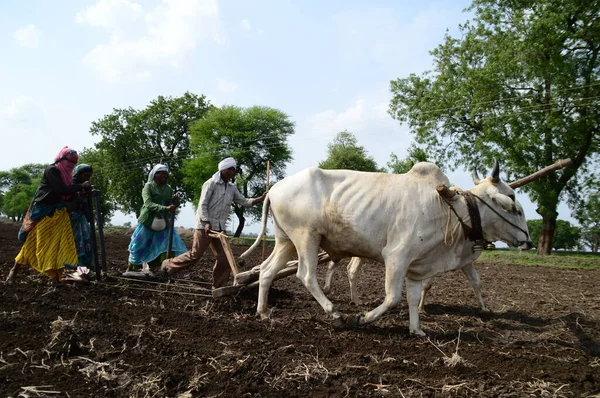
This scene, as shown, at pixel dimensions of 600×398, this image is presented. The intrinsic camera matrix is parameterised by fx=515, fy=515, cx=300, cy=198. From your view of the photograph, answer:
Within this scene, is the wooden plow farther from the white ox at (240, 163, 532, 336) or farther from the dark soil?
the white ox at (240, 163, 532, 336)

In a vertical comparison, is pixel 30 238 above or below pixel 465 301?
above

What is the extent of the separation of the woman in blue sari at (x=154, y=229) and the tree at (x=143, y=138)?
4315 centimetres

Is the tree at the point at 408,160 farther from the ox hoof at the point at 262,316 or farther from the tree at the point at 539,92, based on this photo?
the ox hoof at the point at 262,316

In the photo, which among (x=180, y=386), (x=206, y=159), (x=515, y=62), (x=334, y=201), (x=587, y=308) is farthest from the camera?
(x=206, y=159)

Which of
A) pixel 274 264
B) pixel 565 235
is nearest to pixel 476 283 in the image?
pixel 274 264

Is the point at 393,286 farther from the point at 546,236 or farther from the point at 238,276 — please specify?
the point at 546,236

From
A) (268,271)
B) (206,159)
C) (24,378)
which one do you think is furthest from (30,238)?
(206,159)

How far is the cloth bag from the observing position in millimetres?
8547

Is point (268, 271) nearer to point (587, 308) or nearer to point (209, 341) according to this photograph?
point (209, 341)

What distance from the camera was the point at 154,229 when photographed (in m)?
8.57

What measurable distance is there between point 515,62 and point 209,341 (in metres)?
25.3

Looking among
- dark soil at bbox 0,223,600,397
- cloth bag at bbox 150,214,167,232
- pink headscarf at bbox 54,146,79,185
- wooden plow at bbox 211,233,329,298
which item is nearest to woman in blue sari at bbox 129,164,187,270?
cloth bag at bbox 150,214,167,232

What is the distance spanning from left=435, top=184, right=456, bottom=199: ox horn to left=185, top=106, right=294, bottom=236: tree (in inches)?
1429

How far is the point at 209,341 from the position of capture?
17.1 feet
